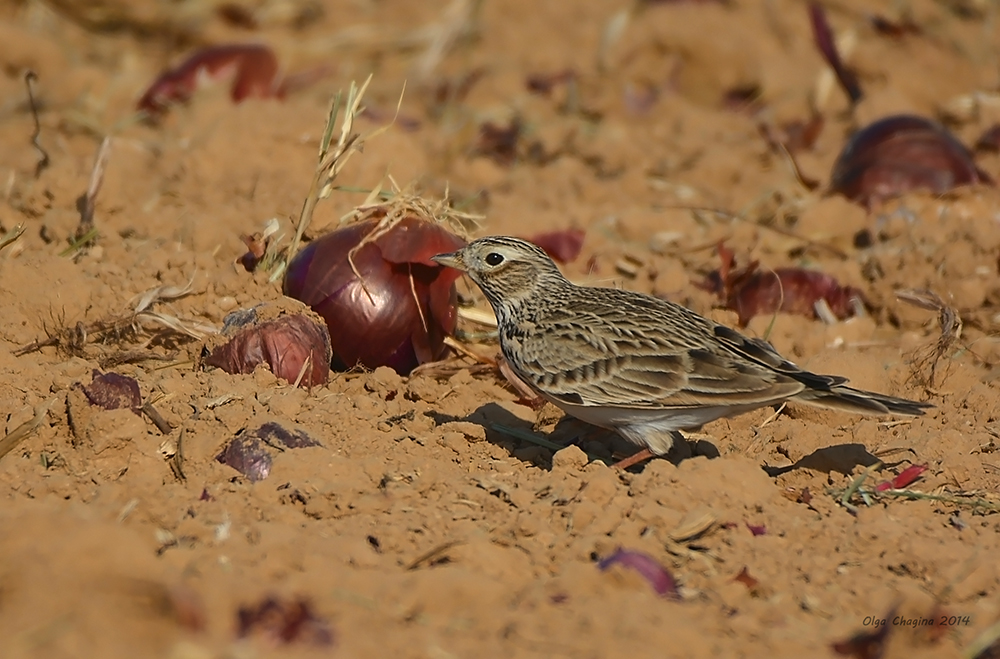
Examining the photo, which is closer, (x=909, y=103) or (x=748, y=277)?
(x=748, y=277)

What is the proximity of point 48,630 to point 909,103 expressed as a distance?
886 centimetres

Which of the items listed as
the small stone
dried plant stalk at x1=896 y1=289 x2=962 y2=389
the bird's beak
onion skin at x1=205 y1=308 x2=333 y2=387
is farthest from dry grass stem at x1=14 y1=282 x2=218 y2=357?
dried plant stalk at x1=896 y1=289 x2=962 y2=389

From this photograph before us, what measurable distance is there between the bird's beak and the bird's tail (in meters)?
1.69

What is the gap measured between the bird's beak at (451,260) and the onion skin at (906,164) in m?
3.51

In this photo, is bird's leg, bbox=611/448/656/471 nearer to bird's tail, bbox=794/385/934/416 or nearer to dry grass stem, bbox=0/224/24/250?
bird's tail, bbox=794/385/934/416

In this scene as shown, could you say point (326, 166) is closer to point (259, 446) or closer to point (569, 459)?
point (259, 446)

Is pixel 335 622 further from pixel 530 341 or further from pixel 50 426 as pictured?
pixel 530 341

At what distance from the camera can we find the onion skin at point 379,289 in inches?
233

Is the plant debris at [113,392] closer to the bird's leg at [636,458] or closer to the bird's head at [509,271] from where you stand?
the bird's head at [509,271]

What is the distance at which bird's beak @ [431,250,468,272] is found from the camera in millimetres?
5898

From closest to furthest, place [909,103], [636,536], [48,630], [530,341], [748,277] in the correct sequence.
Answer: [48,630]
[636,536]
[530,341]
[748,277]
[909,103]

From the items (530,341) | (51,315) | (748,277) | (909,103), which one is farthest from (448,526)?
(909,103)

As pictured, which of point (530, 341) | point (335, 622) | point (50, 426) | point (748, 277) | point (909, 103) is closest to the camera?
point (335, 622)

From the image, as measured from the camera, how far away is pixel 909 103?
1048 centimetres
